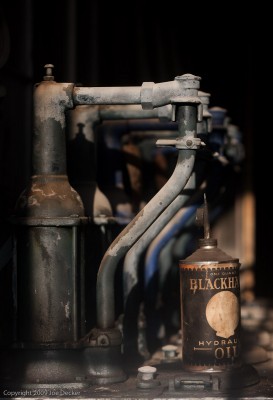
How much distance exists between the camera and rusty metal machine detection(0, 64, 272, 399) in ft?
9.94

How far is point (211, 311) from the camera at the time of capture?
10.0 feet

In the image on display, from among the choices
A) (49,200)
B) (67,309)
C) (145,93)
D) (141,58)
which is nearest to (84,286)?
(67,309)

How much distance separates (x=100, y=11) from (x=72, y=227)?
2839 millimetres

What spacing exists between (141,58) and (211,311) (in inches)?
128

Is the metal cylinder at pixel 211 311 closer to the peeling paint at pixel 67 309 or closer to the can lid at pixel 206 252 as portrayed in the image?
the can lid at pixel 206 252

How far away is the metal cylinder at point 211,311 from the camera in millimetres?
3057

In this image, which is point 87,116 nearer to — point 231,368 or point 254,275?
point 231,368

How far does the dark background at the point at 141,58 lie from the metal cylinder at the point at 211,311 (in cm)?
84

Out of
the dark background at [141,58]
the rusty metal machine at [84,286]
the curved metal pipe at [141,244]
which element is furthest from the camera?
the dark background at [141,58]

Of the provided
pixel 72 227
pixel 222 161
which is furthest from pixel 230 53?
pixel 72 227

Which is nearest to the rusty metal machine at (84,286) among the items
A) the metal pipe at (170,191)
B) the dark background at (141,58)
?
the metal pipe at (170,191)

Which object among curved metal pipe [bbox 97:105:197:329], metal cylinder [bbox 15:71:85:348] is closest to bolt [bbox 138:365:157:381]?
metal cylinder [bbox 15:71:85:348]

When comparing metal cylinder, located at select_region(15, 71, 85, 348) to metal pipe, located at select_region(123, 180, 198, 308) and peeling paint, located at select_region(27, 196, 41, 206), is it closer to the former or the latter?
peeling paint, located at select_region(27, 196, 41, 206)

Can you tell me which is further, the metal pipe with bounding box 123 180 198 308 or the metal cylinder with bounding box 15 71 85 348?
the metal pipe with bounding box 123 180 198 308
